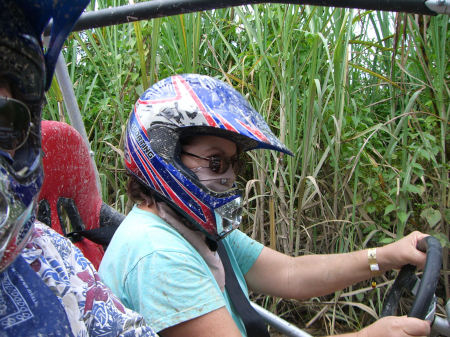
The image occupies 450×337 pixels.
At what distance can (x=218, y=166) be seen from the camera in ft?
5.09

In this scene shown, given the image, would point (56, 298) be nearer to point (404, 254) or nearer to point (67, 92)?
point (67, 92)

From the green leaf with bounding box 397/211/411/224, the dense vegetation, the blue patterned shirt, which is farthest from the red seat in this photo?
the green leaf with bounding box 397/211/411/224

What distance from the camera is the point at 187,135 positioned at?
60.7 inches

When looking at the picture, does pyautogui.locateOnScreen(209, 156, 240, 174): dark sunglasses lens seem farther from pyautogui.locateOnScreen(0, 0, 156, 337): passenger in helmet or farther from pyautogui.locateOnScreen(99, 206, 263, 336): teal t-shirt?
pyautogui.locateOnScreen(0, 0, 156, 337): passenger in helmet

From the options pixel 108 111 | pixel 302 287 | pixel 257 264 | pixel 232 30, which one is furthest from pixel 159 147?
pixel 232 30

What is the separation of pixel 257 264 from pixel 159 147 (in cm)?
65

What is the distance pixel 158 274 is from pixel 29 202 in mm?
577

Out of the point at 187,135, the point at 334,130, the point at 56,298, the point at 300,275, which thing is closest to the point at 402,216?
the point at 334,130

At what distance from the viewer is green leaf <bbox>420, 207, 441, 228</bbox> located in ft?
8.08

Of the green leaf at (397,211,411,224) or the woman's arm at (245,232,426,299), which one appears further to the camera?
the green leaf at (397,211,411,224)

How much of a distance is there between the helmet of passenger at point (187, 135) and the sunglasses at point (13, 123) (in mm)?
688

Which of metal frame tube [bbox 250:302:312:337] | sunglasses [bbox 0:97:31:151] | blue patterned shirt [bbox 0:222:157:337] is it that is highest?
sunglasses [bbox 0:97:31:151]

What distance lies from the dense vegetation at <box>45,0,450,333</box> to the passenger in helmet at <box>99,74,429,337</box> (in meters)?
0.93

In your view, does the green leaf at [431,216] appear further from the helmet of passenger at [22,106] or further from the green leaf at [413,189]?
the helmet of passenger at [22,106]
